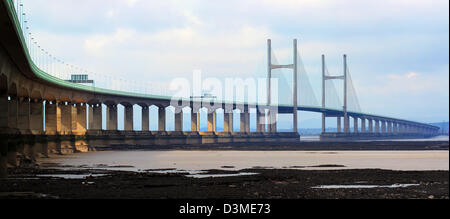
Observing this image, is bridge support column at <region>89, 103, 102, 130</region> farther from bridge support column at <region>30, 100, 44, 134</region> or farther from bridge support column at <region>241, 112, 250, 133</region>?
bridge support column at <region>241, 112, 250, 133</region>

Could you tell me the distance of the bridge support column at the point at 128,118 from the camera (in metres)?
123

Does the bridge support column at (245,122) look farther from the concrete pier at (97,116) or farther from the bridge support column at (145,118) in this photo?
the concrete pier at (97,116)

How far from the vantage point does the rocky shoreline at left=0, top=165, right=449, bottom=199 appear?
27094 mm

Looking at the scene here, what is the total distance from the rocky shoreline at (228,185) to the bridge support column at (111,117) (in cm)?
7747

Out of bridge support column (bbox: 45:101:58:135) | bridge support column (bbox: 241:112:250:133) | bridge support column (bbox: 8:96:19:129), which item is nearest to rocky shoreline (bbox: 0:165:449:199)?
bridge support column (bbox: 8:96:19:129)

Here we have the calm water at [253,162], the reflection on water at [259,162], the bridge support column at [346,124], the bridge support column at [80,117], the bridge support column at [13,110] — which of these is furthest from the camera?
the bridge support column at [346,124]

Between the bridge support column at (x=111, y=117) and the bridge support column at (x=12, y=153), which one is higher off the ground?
the bridge support column at (x=111, y=117)

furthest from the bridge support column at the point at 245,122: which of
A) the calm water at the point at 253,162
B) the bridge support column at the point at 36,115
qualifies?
the calm water at the point at 253,162

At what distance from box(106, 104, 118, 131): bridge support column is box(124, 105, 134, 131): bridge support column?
9.87 ft

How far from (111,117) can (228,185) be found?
8963cm

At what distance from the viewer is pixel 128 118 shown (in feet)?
408

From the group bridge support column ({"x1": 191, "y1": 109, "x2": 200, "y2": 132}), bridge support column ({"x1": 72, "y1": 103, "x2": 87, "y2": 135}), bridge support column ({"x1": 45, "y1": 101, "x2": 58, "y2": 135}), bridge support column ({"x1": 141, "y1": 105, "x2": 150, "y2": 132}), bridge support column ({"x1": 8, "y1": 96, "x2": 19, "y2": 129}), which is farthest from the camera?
bridge support column ({"x1": 191, "y1": 109, "x2": 200, "y2": 132})

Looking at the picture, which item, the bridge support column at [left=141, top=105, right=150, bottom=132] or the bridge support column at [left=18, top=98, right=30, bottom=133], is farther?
the bridge support column at [left=141, top=105, right=150, bottom=132]
